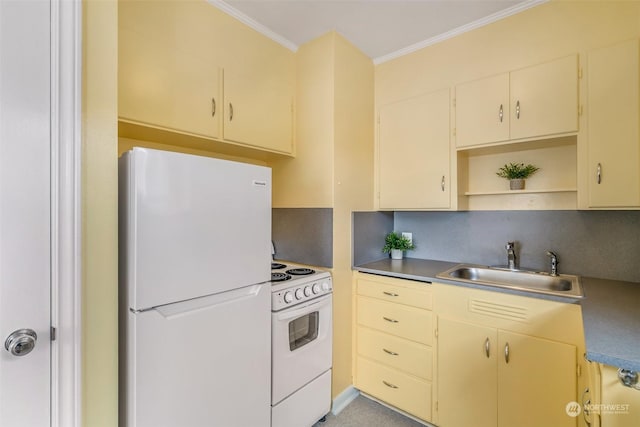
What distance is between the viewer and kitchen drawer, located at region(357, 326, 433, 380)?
6.06 feet

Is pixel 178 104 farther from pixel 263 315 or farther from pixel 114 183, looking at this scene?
pixel 263 315

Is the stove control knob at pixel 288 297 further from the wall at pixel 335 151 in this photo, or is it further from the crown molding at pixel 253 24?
the crown molding at pixel 253 24

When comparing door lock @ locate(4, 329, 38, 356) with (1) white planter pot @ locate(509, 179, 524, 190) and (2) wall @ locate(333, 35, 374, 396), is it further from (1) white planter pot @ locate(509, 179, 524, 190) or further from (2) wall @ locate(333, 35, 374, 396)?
(1) white planter pot @ locate(509, 179, 524, 190)

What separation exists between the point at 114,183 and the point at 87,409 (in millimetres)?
766

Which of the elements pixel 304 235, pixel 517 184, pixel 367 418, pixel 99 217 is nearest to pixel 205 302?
pixel 99 217

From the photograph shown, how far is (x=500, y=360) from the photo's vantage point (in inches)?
61.5

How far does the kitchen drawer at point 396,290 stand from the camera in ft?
6.09

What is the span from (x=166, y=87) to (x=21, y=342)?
4.09 feet

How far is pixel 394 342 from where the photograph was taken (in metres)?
1.98

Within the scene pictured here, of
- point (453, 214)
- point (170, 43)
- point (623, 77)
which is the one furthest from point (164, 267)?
point (623, 77)

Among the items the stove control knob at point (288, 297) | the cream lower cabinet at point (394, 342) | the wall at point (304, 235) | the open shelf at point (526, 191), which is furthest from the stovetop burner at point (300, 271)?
the open shelf at point (526, 191)

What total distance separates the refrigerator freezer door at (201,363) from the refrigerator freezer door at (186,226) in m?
0.08

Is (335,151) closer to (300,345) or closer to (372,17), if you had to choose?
(372,17)

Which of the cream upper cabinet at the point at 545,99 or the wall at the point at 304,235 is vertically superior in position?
the cream upper cabinet at the point at 545,99
